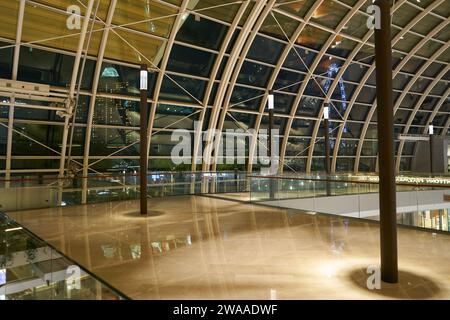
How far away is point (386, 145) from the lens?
5078 mm

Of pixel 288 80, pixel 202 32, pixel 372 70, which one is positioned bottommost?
pixel 288 80

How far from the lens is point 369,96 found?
31438 mm

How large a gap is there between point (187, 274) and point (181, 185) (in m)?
10.9

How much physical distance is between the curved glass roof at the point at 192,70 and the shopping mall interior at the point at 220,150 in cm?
10

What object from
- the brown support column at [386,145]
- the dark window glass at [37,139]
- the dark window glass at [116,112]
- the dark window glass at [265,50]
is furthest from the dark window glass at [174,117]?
the brown support column at [386,145]

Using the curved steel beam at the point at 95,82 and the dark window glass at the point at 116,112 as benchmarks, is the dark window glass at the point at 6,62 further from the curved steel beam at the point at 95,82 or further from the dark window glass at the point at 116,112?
the dark window glass at the point at 116,112

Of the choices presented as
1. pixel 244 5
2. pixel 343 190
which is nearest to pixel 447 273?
pixel 343 190

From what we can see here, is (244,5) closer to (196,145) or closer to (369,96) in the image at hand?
(196,145)

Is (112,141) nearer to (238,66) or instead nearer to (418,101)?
(238,66)

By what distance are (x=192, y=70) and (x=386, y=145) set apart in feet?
58.0

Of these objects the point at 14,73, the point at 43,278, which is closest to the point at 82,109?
the point at 14,73

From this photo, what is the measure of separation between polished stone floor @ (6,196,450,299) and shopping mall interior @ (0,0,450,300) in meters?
0.05
